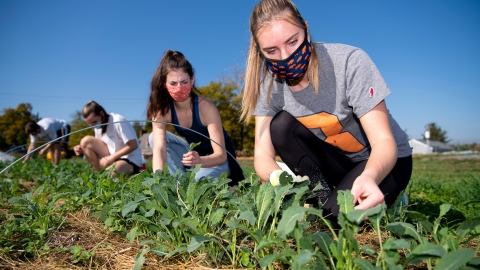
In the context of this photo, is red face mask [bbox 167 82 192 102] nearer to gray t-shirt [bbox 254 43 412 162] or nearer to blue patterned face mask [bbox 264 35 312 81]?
gray t-shirt [bbox 254 43 412 162]

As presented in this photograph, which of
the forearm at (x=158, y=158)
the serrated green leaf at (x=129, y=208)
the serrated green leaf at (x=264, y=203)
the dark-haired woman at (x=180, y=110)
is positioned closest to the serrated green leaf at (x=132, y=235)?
the serrated green leaf at (x=129, y=208)

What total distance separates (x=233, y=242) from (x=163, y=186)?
2.01 feet

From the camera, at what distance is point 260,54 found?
2.26 metres

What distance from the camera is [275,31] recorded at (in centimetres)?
197

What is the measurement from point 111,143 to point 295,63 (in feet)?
13.4

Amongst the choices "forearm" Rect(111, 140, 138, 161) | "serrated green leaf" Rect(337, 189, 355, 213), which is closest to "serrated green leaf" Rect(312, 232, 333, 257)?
"serrated green leaf" Rect(337, 189, 355, 213)

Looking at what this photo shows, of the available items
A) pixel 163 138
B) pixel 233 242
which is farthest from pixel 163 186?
pixel 163 138

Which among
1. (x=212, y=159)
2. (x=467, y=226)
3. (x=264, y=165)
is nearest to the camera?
(x=467, y=226)

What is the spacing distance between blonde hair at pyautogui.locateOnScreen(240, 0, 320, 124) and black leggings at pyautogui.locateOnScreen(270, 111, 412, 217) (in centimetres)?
23

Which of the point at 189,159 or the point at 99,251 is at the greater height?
the point at 189,159

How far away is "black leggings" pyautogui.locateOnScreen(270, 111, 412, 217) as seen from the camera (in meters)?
2.29

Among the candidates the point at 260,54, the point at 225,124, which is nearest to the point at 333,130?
the point at 260,54

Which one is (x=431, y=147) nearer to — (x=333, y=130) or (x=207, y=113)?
(x=207, y=113)

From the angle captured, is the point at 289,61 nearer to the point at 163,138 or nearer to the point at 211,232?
the point at 211,232
